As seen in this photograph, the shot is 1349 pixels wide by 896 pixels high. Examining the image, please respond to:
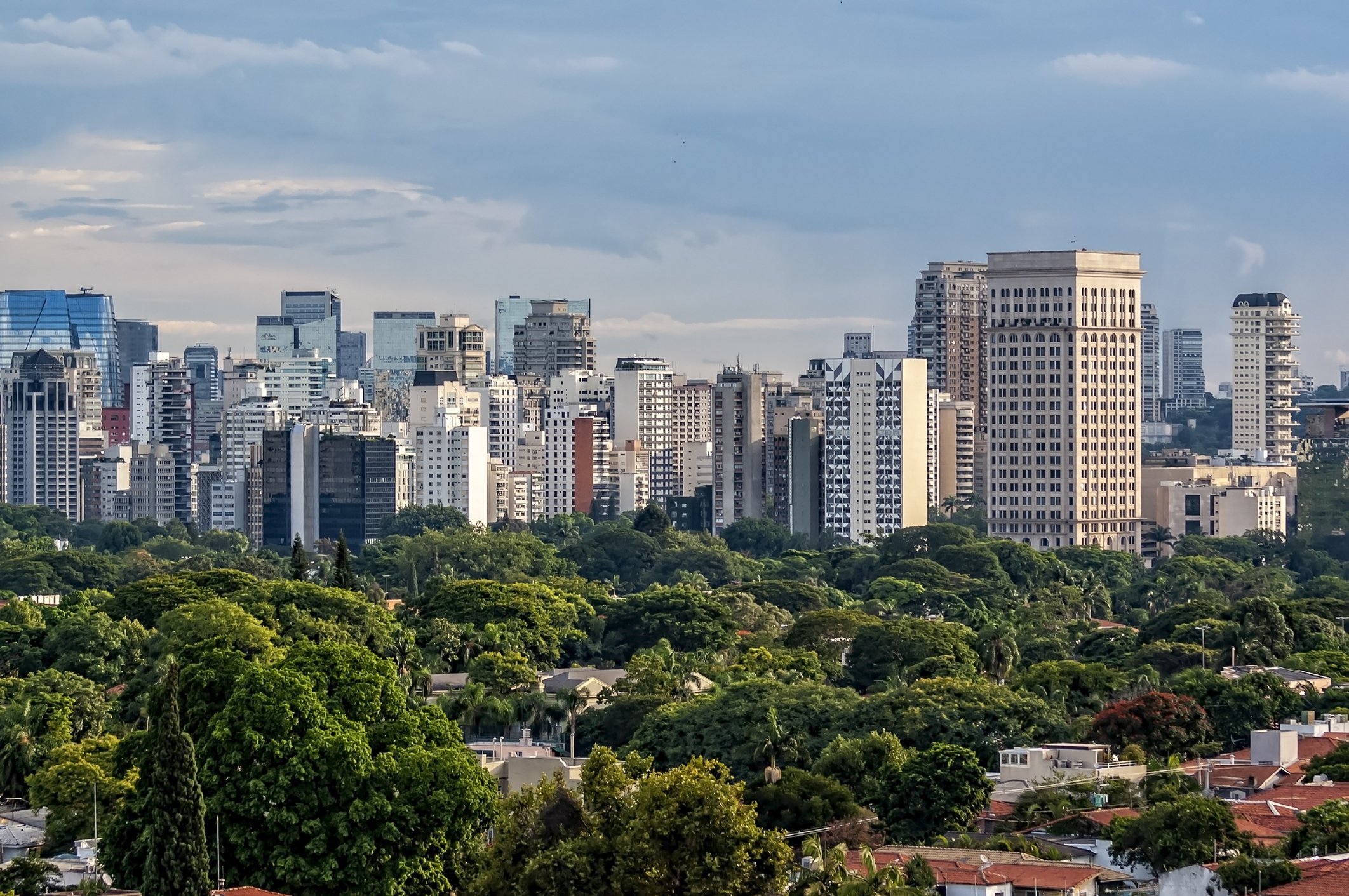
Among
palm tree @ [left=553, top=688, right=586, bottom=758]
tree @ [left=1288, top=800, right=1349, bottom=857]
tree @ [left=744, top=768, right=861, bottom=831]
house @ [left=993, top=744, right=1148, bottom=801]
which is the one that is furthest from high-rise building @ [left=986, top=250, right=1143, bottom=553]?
tree @ [left=1288, top=800, right=1349, bottom=857]

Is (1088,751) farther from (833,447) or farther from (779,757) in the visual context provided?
(833,447)

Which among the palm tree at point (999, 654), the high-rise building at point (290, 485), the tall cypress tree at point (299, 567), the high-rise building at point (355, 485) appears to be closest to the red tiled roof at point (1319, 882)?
the palm tree at point (999, 654)

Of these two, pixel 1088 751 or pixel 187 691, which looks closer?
pixel 187 691

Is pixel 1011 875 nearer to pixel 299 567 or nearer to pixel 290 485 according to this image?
pixel 299 567

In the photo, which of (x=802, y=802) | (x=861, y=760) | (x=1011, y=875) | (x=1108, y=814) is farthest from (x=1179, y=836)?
(x=861, y=760)

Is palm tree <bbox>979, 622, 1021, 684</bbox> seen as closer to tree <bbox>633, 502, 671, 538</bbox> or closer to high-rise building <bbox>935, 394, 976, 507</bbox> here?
tree <bbox>633, 502, 671, 538</bbox>

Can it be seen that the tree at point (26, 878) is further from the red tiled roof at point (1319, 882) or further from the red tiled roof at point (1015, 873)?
the red tiled roof at point (1319, 882)

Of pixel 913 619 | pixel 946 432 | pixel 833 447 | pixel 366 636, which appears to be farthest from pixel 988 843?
pixel 946 432
